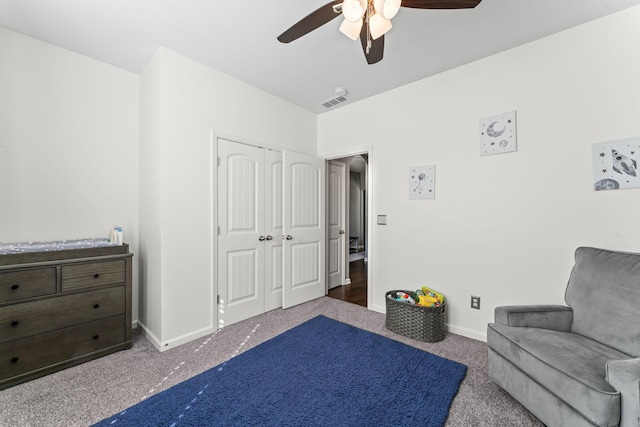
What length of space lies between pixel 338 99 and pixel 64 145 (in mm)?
2873

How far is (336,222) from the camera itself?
169 inches

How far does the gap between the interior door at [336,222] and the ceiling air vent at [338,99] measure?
946 millimetres

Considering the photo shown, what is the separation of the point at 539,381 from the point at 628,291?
0.79 metres

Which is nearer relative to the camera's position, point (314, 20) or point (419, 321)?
point (314, 20)

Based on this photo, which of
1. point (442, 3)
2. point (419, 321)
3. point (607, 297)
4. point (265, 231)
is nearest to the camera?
point (442, 3)

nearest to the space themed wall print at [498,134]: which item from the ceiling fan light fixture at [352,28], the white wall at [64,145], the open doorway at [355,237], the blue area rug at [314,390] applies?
the open doorway at [355,237]

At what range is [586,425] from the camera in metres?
1.16

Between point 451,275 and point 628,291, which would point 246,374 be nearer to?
point 451,275

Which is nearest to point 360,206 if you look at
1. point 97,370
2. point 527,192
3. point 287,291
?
point 287,291

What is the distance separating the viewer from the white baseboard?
2252 millimetres

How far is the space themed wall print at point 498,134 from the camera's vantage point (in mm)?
2285

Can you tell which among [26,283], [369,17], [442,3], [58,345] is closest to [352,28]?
[369,17]

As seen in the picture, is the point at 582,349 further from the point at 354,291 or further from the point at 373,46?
the point at 354,291

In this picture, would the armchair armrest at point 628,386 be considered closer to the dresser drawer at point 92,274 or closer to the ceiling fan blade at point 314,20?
the ceiling fan blade at point 314,20
